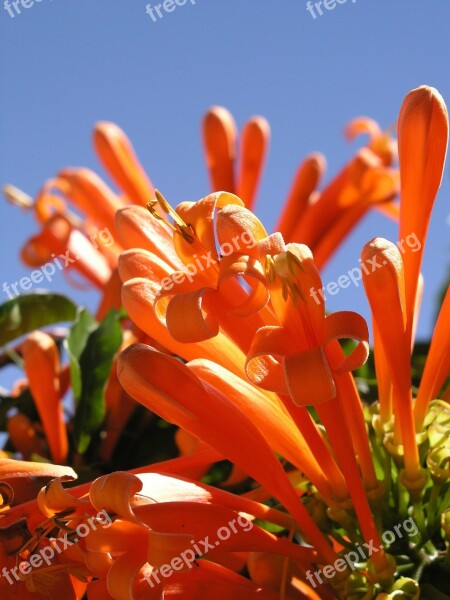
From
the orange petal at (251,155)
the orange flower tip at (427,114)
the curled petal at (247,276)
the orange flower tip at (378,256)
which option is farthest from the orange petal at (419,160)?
the orange petal at (251,155)

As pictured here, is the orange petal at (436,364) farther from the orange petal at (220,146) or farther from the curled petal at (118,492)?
the orange petal at (220,146)

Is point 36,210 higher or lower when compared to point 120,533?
higher

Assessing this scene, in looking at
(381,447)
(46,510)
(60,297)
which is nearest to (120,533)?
(46,510)

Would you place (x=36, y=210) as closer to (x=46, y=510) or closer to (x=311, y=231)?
(x=311, y=231)

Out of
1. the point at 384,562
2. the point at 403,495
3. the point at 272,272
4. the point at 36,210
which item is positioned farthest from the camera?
the point at 36,210

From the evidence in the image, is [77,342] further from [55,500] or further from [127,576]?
[127,576]
